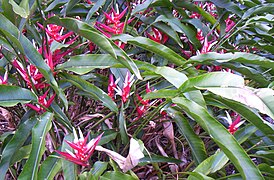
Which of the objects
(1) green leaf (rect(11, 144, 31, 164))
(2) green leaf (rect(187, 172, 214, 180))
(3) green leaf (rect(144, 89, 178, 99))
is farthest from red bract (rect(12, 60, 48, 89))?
(2) green leaf (rect(187, 172, 214, 180))

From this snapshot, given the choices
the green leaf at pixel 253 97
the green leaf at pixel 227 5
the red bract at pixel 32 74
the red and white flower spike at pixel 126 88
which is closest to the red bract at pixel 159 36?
the green leaf at pixel 227 5

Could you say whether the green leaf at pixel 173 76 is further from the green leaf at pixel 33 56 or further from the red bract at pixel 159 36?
the red bract at pixel 159 36

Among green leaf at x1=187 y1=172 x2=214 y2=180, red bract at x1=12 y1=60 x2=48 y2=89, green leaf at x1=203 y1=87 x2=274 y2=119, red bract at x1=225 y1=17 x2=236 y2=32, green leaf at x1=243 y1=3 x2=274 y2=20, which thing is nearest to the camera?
green leaf at x1=203 y1=87 x2=274 y2=119

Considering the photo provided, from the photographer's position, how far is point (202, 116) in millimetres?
719

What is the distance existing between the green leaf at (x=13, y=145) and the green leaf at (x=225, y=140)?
33 centimetres

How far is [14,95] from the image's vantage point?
30.1 inches

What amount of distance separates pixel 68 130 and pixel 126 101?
0.51 feet

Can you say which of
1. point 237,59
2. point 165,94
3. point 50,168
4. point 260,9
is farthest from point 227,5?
point 50,168

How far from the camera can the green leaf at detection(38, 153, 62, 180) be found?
766 mm

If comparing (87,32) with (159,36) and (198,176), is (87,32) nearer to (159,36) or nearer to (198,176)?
(198,176)

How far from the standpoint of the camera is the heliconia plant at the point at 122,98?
70cm

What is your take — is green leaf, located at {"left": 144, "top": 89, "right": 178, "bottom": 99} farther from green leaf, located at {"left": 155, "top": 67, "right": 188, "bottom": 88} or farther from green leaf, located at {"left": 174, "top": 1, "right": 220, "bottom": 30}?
green leaf, located at {"left": 174, "top": 1, "right": 220, "bottom": 30}

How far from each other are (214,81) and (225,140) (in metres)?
0.11

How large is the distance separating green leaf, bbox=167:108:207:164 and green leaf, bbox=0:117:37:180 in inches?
12.8
